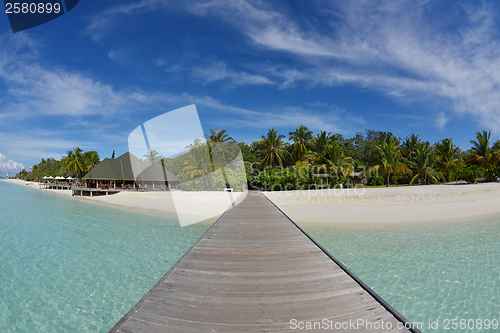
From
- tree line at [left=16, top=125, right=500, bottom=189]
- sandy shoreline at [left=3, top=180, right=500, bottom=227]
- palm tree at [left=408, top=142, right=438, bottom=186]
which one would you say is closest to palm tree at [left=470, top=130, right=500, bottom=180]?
tree line at [left=16, top=125, right=500, bottom=189]

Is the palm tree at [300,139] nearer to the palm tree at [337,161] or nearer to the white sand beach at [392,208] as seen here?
the palm tree at [337,161]

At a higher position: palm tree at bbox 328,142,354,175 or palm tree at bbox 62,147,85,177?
palm tree at bbox 62,147,85,177

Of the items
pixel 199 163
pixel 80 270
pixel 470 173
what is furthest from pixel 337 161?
pixel 80 270

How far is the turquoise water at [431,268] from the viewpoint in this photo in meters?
4.21

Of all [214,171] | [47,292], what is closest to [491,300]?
[47,292]

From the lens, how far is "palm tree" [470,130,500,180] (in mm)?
27406

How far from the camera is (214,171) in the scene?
92.1ft

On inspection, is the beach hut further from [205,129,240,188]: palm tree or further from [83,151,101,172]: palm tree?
[83,151,101,172]: palm tree

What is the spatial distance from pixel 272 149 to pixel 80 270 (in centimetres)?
2965

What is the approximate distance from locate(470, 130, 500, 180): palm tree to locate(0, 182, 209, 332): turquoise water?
1460 inches

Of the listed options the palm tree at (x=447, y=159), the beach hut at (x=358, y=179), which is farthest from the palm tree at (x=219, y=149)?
the palm tree at (x=447, y=159)

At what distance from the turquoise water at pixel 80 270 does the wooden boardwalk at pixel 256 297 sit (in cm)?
237

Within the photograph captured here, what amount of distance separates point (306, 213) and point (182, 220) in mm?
7950

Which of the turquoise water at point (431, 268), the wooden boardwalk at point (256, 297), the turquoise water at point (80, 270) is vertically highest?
the wooden boardwalk at point (256, 297)
